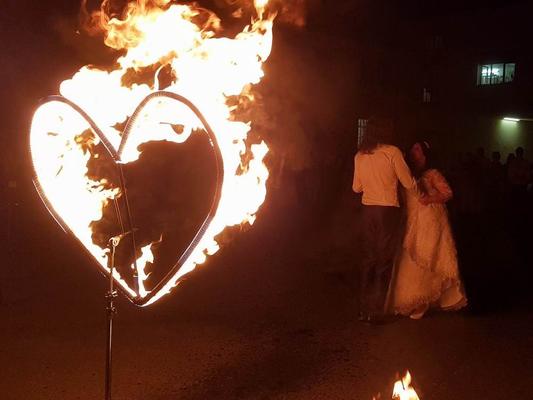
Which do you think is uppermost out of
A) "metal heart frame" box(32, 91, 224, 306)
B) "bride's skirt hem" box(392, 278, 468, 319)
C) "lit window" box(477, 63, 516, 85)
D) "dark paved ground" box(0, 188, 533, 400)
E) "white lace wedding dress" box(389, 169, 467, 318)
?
"lit window" box(477, 63, 516, 85)

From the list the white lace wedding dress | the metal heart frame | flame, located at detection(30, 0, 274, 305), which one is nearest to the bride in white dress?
the white lace wedding dress

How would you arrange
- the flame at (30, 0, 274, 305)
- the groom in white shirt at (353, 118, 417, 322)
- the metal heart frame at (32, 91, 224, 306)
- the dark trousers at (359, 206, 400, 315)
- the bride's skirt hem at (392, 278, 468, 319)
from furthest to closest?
1. the bride's skirt hem at (392, 278, 468, 319)
2. the dark trousers at (359, 206, 400, 315)
3. the groom in white shirt at (353, 118, 417, 322)
4. the flame at (30, 0, 274, 305)
5. the metal heart frame at (32, 91, 224, 306)

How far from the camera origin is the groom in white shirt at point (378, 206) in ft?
18.5

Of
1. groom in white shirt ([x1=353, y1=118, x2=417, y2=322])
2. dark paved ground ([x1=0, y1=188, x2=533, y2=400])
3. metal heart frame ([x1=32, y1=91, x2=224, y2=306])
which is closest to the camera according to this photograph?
metal heart frame ([x1=32, y1=91, x2=224, y2=306])

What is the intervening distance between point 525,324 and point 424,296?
3.39 feet

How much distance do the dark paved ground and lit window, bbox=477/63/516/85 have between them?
20433 millimetres

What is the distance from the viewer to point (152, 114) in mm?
3289

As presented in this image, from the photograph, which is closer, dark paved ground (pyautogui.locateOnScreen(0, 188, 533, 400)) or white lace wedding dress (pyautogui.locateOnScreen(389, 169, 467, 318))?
dark paved ground (pyautogui.locateOnScreen(0, 188, 533, 400))

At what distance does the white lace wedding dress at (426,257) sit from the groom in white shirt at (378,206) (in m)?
0.15

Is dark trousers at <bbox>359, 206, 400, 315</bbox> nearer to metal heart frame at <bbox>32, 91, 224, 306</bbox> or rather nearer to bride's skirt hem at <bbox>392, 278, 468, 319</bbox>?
bride's skirt hem at <bbox>392, 278, 468, 319</bbox>

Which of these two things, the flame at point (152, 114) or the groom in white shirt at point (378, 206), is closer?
the flame at point (152, 114)

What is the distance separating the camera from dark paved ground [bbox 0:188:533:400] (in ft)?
14.6

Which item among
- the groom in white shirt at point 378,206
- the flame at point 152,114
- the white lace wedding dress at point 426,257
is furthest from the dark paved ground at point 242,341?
the flame at point 152,114

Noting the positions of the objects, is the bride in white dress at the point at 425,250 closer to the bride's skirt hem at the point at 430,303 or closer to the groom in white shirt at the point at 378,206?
the bride's skirt hem at the point at 430,303
